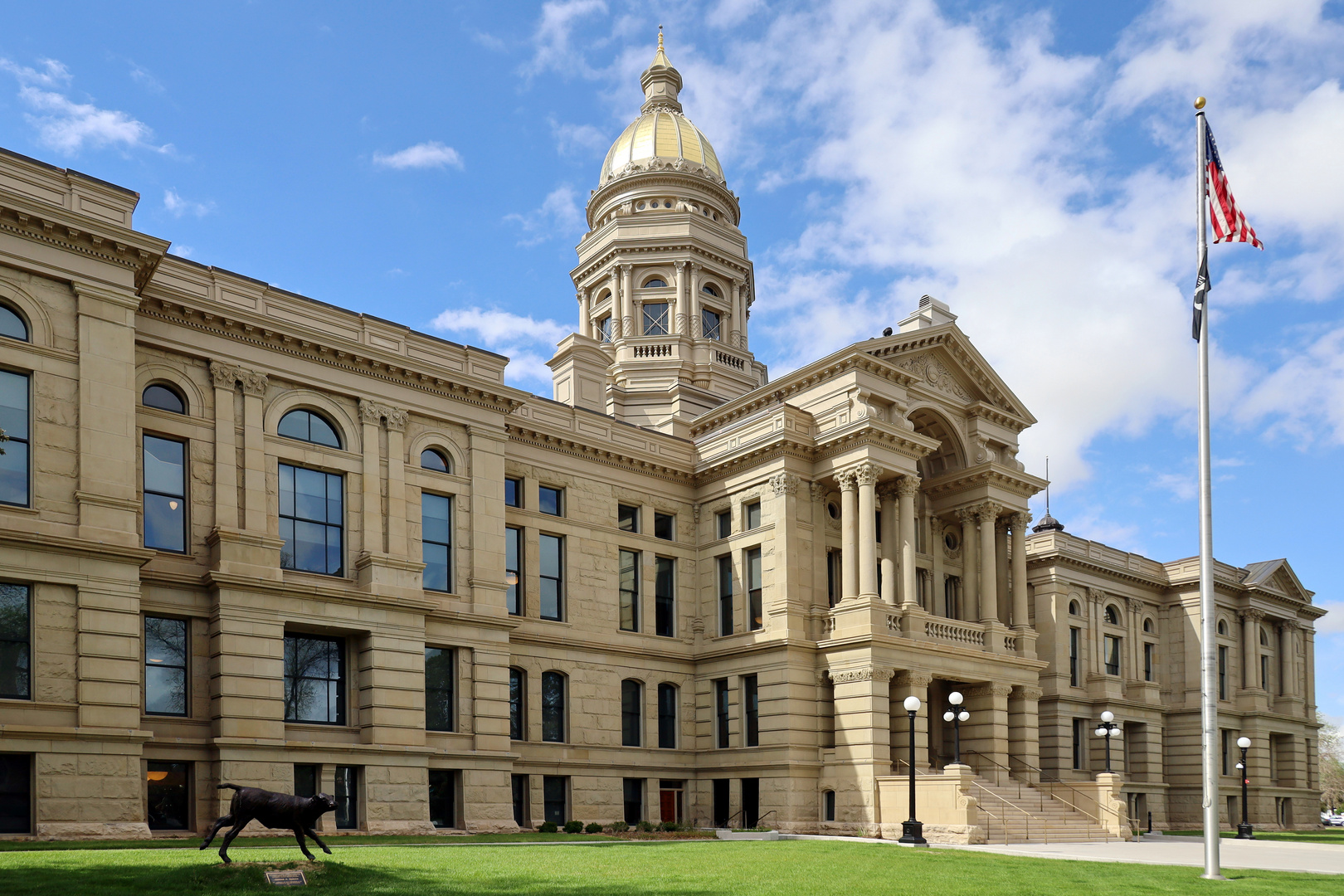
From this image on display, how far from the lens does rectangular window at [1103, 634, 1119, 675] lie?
208ft

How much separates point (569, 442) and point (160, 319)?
1607 centimetres

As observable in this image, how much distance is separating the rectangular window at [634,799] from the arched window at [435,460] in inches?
548

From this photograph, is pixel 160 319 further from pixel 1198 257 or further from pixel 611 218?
pixel 611 218

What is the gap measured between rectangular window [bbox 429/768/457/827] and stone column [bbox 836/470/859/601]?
49.4 feet

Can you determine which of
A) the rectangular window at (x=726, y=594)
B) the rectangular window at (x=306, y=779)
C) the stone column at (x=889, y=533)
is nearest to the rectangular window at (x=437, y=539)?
the rectangular window at (x=306, y=779)

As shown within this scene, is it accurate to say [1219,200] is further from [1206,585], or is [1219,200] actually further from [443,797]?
[443,797]

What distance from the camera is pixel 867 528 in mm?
43000

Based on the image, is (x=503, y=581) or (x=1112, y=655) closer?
(x=503, y=581)

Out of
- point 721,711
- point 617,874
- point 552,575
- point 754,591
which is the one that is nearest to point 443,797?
point 552,575

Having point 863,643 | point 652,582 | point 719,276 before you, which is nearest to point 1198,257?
point 863,643

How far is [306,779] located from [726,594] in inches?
746

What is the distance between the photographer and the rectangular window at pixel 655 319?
2630 inches

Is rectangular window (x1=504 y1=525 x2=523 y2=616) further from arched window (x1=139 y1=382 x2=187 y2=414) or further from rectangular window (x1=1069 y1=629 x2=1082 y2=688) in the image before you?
rectangular window (x1=1069 y1=629 x2=1082 y2=688)

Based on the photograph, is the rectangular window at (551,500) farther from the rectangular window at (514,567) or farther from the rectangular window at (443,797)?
the rectangular window at (443,797)
